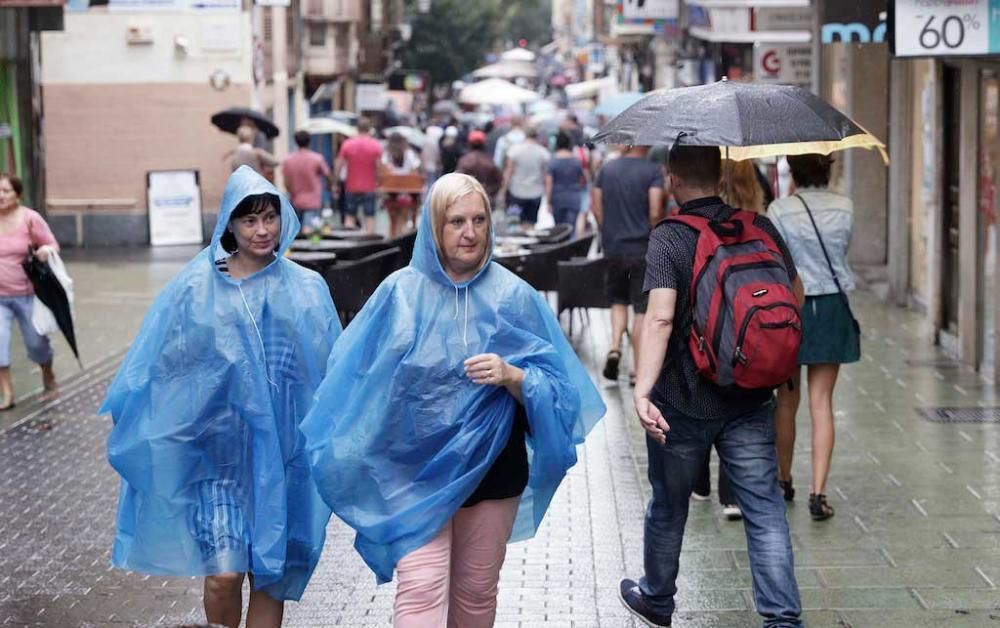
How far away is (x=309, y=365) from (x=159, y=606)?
194 centimetres

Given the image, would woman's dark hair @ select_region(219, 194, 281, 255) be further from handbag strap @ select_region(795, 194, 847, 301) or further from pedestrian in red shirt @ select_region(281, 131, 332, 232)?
pedestrian in red shirt @ select_region(281, 131, 332, 232)

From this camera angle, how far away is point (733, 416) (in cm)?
604

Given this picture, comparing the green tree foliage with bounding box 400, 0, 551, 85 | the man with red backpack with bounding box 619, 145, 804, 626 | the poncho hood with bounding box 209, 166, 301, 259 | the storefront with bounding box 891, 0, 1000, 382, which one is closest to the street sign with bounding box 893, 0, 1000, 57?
the storefront with bounding box 891, 0, 1000, 382

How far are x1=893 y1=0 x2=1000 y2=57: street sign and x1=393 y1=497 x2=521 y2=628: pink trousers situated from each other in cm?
634

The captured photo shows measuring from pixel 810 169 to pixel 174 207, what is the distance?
61.0 ft

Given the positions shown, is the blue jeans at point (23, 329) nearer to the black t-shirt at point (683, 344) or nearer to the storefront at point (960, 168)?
the storefront at point (960, 168)

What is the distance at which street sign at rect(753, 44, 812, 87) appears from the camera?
2052 cm

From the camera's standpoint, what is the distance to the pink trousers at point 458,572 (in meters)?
5.29

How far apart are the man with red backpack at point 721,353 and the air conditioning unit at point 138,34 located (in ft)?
69.7

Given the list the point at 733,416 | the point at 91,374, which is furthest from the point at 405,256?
the point at 733,416

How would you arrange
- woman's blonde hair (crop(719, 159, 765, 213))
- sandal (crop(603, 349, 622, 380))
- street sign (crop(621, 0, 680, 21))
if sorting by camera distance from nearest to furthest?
woman's blonde hair (crop(719, 159, 765, 213)) → sandal (crop(603, 349, 622, 380)) → street sign (crop(621, 0, 680, 21))

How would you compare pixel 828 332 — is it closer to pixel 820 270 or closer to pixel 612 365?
pixel 820 270

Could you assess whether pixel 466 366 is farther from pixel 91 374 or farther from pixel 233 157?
pixel 233 157

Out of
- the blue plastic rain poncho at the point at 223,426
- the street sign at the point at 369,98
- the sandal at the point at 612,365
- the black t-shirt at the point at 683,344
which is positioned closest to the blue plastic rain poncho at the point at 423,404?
the blue plastic rain poncho at the point at 223,426
